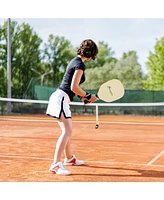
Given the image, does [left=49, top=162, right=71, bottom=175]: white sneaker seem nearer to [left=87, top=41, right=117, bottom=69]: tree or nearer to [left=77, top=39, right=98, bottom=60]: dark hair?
[left=77, top=39, right=98, bottom=60]: dark hair

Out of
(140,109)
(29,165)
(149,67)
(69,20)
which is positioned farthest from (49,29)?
(29,165)

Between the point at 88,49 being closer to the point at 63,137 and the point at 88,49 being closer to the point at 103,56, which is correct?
the point at 63,137

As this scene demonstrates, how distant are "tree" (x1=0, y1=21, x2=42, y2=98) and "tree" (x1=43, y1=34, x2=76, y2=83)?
1.89 metres

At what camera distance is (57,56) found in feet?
103

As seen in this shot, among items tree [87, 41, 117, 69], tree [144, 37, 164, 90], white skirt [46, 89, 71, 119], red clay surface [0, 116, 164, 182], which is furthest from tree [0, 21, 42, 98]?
white skirt [46, 89, 71, 119]

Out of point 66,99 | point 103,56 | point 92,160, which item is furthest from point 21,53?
point 66,99

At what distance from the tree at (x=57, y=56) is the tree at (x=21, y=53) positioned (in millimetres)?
1891

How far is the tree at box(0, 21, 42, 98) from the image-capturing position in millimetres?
24703

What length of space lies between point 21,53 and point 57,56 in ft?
17.5

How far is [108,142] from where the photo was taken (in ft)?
21.4

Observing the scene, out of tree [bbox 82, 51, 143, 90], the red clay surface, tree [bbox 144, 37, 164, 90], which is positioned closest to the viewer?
the red clay surface

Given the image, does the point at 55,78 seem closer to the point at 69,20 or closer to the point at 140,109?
the point at 69,20

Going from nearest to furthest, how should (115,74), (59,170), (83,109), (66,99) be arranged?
1. (59,170)
2. (66,99)
3. (83,109)
4. (115,74)
